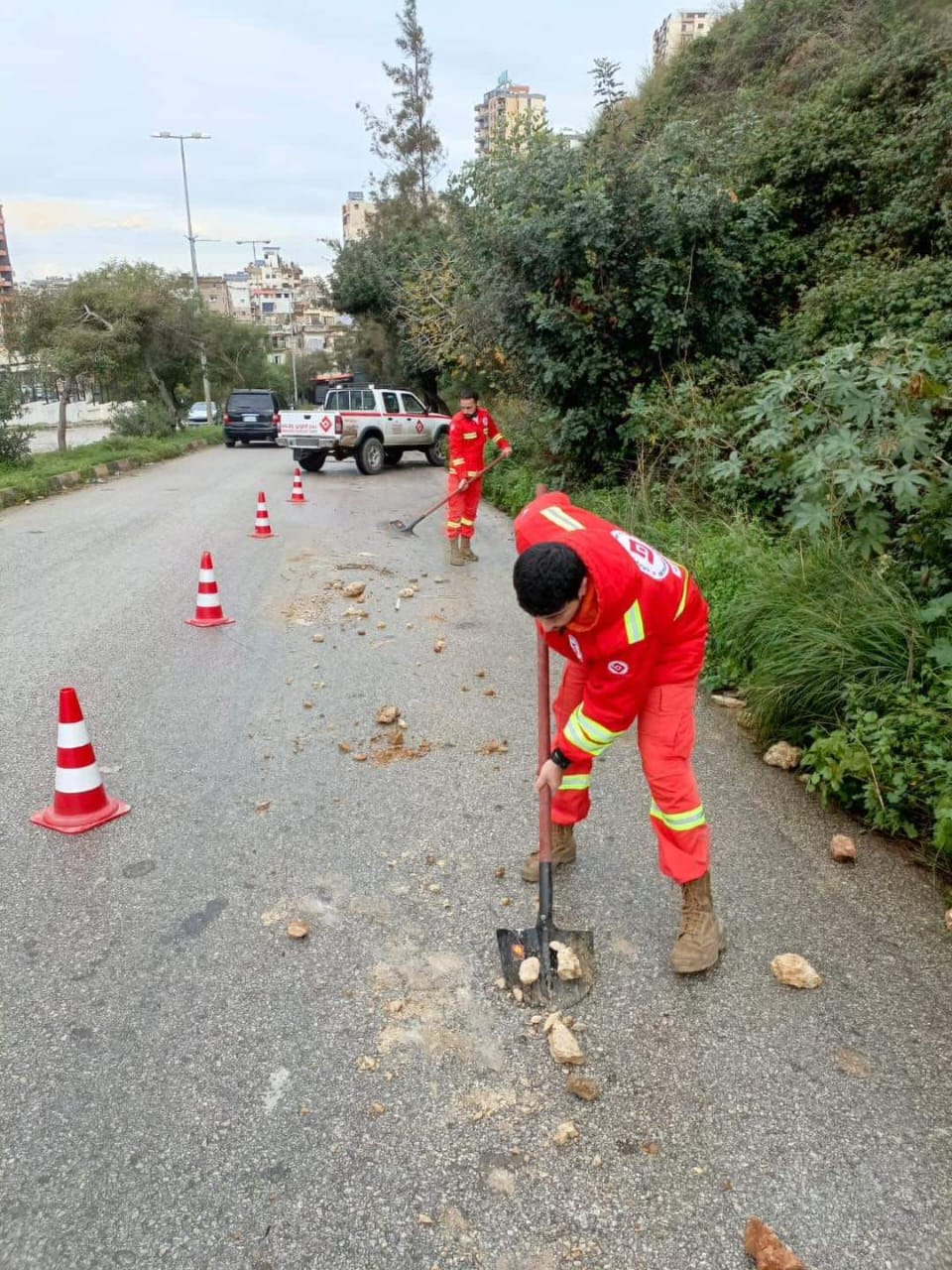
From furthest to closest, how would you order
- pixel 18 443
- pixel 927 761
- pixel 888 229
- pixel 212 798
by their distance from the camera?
pixel 18 443 < pixel 888 229 < pixel 212 798 < pixel 927 761

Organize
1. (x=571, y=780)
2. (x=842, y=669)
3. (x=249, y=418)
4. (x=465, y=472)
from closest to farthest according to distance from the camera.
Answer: (x=571, y=780)
(x=842, y=669)
(x=465, y=472)
(x=249, y=418)

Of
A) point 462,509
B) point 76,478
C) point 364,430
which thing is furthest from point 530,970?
point 364,430

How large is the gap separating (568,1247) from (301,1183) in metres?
0.64

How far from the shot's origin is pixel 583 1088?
2184 mm

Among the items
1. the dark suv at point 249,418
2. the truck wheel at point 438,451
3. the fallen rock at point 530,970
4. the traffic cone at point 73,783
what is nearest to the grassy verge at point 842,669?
the fallen rock at point 530,970

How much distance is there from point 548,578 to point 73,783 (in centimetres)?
248

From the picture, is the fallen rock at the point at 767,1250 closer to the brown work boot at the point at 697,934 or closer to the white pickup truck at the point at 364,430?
the brown work boot at the point at 697,934

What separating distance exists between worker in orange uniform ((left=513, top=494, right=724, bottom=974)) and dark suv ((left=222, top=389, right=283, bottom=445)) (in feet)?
88.5

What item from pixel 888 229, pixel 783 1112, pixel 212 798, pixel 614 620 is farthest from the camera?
pixel 888 229

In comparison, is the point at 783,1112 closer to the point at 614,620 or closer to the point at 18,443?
the point at 614,620

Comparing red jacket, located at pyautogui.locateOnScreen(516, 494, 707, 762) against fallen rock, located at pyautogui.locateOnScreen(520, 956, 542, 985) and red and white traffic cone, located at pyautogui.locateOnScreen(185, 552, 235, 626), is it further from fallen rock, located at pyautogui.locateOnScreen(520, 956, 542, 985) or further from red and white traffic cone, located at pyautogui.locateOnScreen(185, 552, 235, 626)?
red and white traffic cone, located at pyautogui.locateOnScreen(185, 552, 235, 626)

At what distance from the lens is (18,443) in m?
15.5

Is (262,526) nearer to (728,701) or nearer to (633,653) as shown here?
(728,701)

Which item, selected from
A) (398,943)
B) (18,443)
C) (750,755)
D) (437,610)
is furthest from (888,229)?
(18,443)
